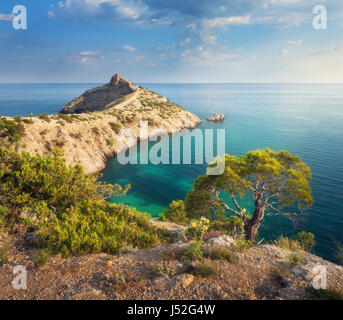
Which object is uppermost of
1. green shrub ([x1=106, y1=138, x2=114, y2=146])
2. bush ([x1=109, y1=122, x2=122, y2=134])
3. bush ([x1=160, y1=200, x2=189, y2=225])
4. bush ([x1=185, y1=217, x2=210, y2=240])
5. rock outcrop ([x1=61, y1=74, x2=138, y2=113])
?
rock outcrop ([x1=61, y1=74, x2=138, y2=113])

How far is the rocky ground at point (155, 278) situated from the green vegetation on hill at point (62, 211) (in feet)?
3.32

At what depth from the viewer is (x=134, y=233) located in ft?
41.2

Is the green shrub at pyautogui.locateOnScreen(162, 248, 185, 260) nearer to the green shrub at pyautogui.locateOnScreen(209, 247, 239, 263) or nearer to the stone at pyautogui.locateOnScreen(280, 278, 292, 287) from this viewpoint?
the green shrub at pyautogui.locateOnScreen(209, 247, 239, 263)

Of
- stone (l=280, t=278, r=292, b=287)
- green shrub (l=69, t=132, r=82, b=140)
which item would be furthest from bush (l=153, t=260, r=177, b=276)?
green shrub (l=69, t=132, r=82, b=140)

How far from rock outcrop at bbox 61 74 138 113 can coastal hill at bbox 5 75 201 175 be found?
40.9 ft

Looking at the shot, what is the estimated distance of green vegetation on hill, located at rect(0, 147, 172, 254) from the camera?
10531 millimetres

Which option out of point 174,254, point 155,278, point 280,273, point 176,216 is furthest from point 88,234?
point 176,216

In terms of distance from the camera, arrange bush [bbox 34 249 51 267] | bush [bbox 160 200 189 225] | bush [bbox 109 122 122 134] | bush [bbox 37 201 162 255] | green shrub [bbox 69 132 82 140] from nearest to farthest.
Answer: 1. bush [bbox 34 249 51 267]
2. bush [bbox 37 201 162 255]
3. bush [bbox 160 200 189 225]
4. green shrub [bbox 69 132 82 140]
5. bush [bbox 109 122 122 134]

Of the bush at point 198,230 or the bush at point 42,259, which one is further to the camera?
the bush at point 198,230

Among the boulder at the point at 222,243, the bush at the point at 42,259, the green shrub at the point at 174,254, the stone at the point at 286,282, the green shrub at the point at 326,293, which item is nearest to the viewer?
the green shrub at the point at 326,293

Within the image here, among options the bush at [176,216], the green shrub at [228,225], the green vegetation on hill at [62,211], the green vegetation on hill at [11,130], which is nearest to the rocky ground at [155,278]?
the green vegetation on hill at [62,211]

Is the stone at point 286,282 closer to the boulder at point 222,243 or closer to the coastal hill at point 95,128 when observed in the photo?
the boulder at point 222,243

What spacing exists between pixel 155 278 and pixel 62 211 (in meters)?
8.58

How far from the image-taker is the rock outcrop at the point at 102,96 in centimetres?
11088
